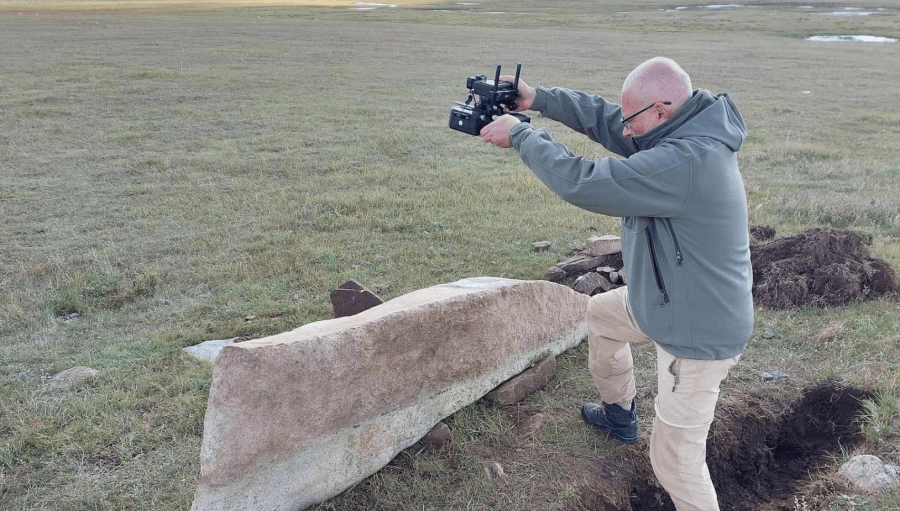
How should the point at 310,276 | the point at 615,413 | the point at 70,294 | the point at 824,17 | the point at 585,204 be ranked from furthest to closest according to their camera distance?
the point at 824,17 < the point at 310,276 < the point at 70,294 < the point at 615,413 < the point at 585,204

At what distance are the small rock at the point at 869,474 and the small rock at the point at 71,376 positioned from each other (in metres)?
5.32

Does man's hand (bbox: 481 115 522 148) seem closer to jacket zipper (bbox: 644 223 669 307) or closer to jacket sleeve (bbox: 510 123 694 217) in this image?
jacket sleeve (bbox: 510 123 694 217)

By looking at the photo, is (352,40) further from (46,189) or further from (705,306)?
(705,306)

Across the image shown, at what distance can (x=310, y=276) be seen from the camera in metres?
7.34

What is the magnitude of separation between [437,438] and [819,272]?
4.36 m

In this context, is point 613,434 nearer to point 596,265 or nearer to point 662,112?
point 662,112

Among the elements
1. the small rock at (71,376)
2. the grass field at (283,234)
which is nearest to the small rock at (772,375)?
the grass field at (283,234)

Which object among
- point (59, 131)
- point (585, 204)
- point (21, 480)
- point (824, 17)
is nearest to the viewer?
point (585, 204)

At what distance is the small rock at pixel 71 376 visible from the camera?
5.21 metres

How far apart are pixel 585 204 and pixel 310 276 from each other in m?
4.62

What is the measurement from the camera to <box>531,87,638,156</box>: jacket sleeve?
4.20 meters

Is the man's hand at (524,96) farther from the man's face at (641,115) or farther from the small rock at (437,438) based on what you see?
the small rock at (437,438)

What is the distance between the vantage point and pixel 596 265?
7.31 meters

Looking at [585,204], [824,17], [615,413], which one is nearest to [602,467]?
[615,413]
